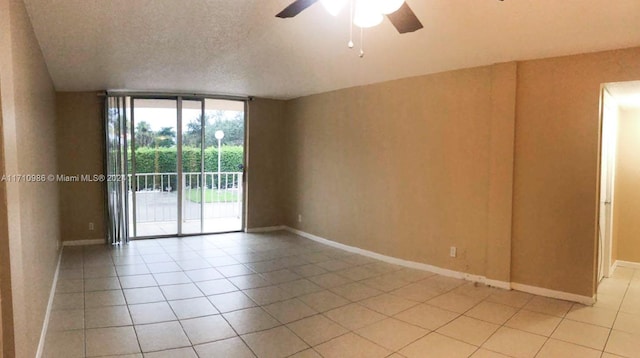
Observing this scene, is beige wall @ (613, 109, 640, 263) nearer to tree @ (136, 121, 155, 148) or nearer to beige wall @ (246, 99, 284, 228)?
beige wall @ (246, 99, 284, 228)

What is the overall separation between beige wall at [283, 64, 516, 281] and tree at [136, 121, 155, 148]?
2.65m

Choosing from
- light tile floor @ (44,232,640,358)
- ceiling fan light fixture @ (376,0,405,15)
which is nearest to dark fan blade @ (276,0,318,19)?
ceiling fan light fixture @ (376,0,405,15)

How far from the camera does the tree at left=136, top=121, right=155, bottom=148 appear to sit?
19.0 ft

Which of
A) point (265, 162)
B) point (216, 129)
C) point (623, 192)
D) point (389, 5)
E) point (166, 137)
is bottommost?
point (623, 192)

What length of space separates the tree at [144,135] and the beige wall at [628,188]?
679cm

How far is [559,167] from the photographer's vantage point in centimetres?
348

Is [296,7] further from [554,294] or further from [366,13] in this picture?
[554,294]

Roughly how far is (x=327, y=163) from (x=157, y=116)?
2933 mm

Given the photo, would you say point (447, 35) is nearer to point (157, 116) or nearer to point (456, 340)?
point (456, 340)

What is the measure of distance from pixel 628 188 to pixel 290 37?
15.6 ft

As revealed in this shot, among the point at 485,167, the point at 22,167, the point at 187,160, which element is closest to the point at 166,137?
the point at 187,160

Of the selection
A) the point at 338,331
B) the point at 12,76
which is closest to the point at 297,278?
the point at 338,331

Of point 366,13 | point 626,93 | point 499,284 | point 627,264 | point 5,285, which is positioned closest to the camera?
point 5,285

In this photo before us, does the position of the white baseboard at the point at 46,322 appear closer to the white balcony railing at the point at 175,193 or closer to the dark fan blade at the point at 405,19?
the white balcony railing at the point at 175,193
